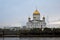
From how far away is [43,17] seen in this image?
5994cm

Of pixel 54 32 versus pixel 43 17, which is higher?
pixel 43 17

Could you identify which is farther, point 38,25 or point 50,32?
point 38,25

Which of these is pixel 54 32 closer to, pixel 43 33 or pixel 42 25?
pixel 43 33

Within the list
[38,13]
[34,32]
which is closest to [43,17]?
[38,13]

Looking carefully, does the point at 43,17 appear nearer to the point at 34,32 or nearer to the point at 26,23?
the point at 26,23

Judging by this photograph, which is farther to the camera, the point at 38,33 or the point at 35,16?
the point at 35,16

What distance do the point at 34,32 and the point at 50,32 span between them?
2645mm

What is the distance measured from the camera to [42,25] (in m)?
59.7

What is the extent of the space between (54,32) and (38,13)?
20502 mm

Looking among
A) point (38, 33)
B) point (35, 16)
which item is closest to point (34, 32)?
point (38, 33)

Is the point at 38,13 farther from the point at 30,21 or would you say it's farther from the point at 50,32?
the point at 50,32

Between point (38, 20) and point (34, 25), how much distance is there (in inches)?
71.0

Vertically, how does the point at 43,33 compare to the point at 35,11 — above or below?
below

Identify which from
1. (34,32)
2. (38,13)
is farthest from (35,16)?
(34,32)
